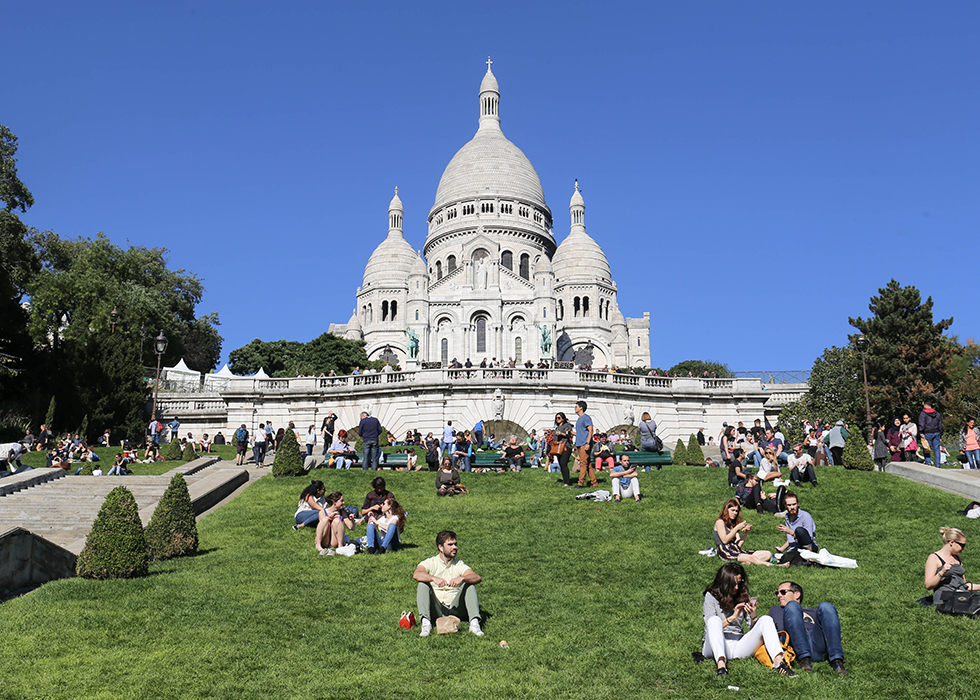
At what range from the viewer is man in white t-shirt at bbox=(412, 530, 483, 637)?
8836 mm

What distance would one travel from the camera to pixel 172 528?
485 inches

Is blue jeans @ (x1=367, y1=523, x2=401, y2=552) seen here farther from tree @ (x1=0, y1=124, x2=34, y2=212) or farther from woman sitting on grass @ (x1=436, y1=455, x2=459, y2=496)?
tree @ (x1=0, y1=124, x2=34, y2=212)

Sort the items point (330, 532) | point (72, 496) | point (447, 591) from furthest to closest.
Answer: point (72, 496)
point (330, 532)
point (447, 591)

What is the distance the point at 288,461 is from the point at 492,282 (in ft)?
200

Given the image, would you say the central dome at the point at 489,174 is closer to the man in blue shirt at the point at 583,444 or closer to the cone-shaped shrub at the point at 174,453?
the cone-shaped shrub at the point at 174,453

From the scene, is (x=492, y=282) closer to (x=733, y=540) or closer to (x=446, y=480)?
(x=446, y=480)

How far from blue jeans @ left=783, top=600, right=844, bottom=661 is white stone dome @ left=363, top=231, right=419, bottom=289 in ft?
291

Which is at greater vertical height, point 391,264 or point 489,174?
point 489,174

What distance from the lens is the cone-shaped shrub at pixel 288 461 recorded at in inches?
810

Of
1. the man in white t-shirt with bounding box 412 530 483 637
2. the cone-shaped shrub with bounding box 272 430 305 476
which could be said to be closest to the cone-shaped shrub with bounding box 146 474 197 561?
the man in white t-shirt with bounding box 412 530 483 637

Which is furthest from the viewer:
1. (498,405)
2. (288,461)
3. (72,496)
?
(498,405)

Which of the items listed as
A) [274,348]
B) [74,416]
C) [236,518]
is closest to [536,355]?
[274,348]

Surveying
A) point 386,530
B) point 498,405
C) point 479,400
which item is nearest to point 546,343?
point 479,400

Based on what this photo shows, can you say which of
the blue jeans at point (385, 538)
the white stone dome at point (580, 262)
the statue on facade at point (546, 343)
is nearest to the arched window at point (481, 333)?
the statue on facade at point (546, 343)
